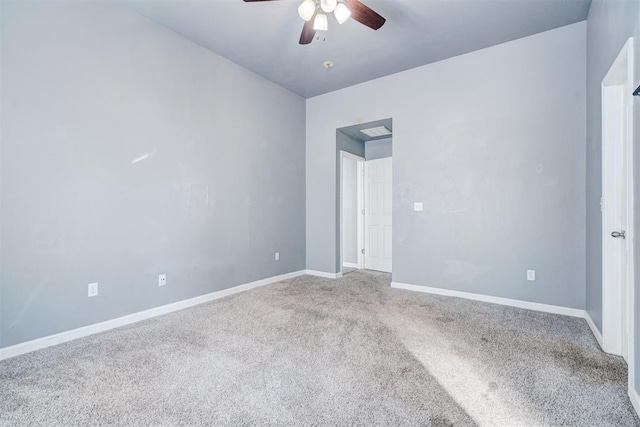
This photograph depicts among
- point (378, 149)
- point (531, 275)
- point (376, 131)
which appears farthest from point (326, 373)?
point (378, 149)

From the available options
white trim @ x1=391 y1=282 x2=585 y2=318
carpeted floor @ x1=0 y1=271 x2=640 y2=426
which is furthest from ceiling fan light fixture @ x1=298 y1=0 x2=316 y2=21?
white trim @ x1=391 y1=282 x2=585 y2=318

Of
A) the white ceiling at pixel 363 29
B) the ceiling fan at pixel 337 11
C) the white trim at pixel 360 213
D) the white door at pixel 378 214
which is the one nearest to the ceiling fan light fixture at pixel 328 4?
the ceiling fan at pixel 337 11

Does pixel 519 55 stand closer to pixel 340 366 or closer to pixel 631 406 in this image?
pixel 631 406

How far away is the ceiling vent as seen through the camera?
191 inches

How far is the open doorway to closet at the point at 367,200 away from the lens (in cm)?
536

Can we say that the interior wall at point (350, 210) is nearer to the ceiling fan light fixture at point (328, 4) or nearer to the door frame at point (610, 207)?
the ceiling fan light fixture at point (328, 4)

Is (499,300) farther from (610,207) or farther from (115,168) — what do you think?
(115,168)

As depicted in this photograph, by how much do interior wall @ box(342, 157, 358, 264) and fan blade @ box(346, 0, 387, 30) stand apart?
3359mm

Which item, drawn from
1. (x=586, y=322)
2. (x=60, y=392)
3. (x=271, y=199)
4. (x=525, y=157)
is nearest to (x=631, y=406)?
(x=586, y=322)

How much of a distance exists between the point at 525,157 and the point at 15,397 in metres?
4.66

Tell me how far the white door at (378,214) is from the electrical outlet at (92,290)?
4.13 meters

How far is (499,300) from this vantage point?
11.3 ft

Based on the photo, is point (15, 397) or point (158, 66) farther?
point (158, 66)

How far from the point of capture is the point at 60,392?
1.76 meters
